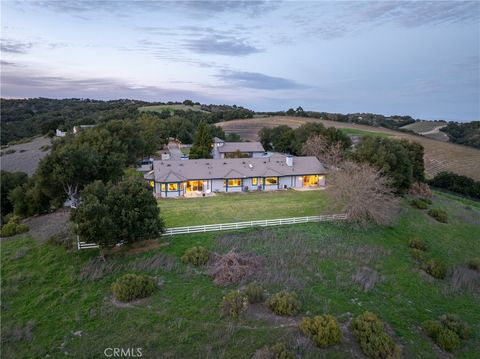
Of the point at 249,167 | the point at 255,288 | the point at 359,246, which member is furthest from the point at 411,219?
the point at 255,288

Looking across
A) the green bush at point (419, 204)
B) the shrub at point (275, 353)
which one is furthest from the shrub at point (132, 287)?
the green bush at point (419, 204)

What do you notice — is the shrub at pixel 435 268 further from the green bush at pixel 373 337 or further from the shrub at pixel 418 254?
the green bush at pixel 373 337

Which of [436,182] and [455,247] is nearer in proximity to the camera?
[455,247]

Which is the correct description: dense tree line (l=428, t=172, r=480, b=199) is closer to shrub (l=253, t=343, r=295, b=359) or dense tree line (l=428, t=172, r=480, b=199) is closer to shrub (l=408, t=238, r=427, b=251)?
shrub (l=408, t=238, r=427, b=251)

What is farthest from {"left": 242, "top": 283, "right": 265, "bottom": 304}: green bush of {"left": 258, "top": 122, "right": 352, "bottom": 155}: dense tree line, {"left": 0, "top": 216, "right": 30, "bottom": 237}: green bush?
{"left": 258, "top": 122, "right": 352, "bottom": 155}: dense tree line

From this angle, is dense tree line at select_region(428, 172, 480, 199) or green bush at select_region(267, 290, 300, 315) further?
dense tree line at select_region(428, 172, 480, 199)

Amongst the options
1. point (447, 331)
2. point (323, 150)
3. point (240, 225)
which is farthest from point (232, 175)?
point (447, 331)

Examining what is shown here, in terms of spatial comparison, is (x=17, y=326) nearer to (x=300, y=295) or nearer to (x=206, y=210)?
(x=300, y=295)
